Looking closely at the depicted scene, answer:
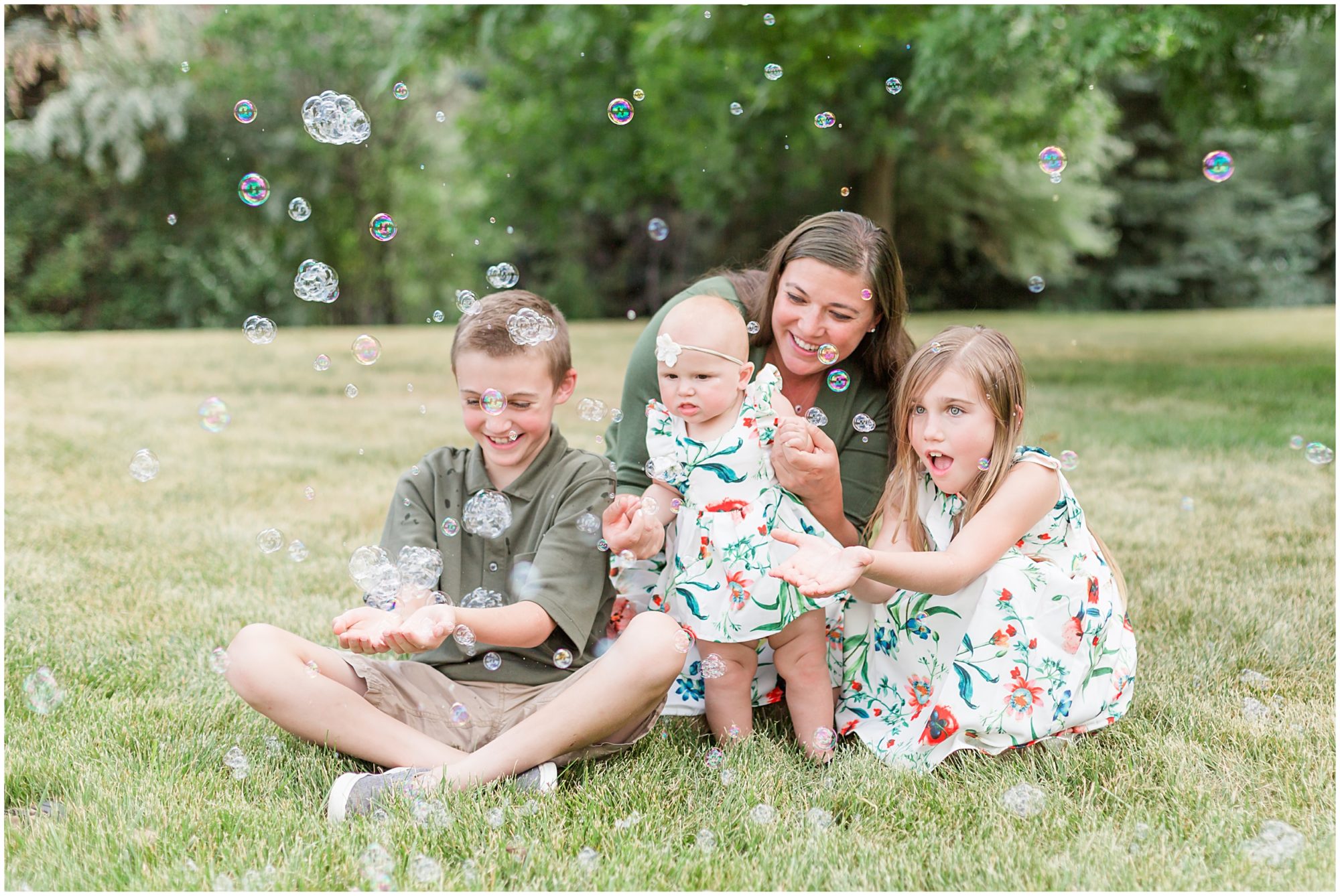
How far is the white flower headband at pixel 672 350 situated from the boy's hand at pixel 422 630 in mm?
660

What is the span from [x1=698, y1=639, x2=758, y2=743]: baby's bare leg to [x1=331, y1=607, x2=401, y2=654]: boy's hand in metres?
0.66

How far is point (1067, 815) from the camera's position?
2037 millimetres

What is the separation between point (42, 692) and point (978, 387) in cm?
221

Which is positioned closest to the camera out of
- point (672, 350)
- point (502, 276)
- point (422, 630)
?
point (422, 630)

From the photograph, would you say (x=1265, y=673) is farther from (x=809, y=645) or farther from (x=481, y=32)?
(x=481, y=32)

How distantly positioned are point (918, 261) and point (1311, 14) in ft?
41.4

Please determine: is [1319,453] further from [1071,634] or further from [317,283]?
[317,283]

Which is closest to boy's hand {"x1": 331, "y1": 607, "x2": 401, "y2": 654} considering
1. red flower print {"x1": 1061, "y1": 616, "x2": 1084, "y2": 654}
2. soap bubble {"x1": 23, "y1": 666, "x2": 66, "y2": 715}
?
soap bubble {"x1": 23, "y1": 666, "x2": 66, "y2": 715}

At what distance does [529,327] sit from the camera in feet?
7.77

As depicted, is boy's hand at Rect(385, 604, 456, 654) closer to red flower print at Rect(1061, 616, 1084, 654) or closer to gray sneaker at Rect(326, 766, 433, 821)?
gray sneaker at Rect(326, 766, 433, 821)

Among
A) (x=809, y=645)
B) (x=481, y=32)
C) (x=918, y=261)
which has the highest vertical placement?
(x=481, y=32)

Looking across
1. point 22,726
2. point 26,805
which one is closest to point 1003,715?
point 26,805

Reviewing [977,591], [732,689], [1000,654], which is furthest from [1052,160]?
[732,689]

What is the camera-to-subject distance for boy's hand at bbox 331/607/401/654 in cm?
201
